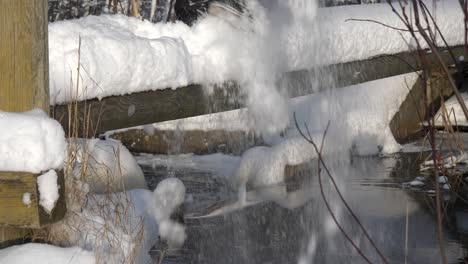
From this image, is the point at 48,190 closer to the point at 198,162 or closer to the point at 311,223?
the point at 311,223

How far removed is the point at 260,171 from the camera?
727 cm

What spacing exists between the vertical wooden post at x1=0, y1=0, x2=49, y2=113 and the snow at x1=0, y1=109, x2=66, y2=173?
10cm

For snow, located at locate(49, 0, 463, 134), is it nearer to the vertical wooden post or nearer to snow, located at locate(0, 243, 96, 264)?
the vertical wooden post

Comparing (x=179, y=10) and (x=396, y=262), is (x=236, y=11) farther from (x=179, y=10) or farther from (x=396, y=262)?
(x=396, y=262)

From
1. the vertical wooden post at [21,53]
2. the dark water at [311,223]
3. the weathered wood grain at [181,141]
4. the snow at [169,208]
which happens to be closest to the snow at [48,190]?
the vertical wooden post at [21,53]

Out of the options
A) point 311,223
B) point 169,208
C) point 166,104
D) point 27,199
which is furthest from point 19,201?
point 311,223

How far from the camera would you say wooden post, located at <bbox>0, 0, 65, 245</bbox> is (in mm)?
2912

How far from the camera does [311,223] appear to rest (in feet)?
18.8

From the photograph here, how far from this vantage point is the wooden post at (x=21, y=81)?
291 centimetres

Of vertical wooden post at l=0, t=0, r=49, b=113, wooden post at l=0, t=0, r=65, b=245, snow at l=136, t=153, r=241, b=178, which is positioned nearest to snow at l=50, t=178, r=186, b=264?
wooden post at l=0, t=0, r=65, b=245

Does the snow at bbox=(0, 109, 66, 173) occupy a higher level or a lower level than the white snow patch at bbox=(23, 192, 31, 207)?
higher

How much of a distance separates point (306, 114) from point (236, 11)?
14.0 ft

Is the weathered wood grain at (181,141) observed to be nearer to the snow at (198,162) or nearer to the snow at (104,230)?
the snow at (198,162)

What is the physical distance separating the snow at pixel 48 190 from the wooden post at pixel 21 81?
3 centimetres
